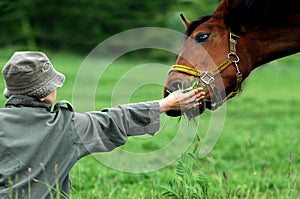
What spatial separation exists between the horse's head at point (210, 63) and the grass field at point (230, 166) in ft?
1.22

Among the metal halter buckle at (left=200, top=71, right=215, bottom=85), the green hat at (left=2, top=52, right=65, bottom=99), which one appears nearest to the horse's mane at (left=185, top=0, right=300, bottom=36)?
the metal halter buckle at (left=200, top=71, right=215, bottom=85)

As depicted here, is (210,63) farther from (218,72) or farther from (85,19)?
(85,19)

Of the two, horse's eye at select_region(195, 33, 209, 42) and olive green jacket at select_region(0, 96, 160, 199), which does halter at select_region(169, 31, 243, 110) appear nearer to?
horse's eye at select_region(195, 33, 209, 42)

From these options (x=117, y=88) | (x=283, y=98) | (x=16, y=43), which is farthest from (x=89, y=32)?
(x=117, y=88)

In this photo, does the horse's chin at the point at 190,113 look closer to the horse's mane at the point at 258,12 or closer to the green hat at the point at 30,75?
the horse's mane at the point at 258,12

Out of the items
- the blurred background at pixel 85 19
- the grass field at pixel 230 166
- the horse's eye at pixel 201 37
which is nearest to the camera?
the grass field at pixel 230 166

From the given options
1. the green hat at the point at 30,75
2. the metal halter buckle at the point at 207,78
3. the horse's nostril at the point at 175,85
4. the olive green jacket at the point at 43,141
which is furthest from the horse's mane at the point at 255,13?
the green hat at the point at 30,75

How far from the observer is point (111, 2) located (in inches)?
1647

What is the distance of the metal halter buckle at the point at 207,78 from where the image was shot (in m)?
4.12

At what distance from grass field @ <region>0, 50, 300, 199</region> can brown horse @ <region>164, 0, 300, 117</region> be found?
0.40 meters

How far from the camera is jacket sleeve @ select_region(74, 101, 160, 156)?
3189mm

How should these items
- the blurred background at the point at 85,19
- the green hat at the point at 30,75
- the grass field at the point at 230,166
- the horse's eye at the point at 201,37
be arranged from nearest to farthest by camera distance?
the green hat at the point at 30,75 < the grass field at the point at 230,166 < the horse's eye at the point at 201,37 < the blurred background at the point at 85,19

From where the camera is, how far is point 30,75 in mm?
3061

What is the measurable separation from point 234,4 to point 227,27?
7.3 inches
